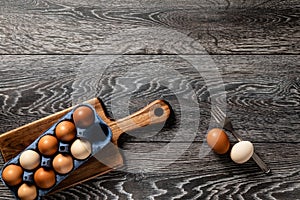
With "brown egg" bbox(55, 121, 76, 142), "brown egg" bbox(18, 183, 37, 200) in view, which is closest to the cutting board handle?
"brown egg" bbox(55, 121, 76, 142)

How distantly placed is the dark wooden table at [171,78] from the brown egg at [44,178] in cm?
8

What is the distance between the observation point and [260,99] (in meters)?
1.17

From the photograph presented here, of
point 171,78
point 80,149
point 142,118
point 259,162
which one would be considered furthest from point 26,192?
point 259,162

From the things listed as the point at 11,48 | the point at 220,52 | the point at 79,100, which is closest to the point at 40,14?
the point at 11,48

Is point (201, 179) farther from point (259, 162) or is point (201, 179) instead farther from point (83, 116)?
point (83, 116)

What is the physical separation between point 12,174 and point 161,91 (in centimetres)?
39

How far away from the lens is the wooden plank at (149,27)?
1180 millimetres

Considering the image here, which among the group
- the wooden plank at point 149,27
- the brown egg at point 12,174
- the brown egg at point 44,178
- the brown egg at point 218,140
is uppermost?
the wooden plank at point 149,27

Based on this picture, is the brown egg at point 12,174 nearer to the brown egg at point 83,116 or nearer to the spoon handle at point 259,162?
the brown egg at point 83,116

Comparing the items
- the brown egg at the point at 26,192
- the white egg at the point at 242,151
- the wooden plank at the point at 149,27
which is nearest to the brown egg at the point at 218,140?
the white egg at the point at 242,151

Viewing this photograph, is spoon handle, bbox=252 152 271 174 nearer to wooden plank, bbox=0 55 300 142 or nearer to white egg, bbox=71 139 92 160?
wooden plank, bbox=0 55 300 142

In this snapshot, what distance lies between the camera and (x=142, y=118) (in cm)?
114

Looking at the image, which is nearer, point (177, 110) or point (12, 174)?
point (12, 174)

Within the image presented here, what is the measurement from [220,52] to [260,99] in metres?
0.15
